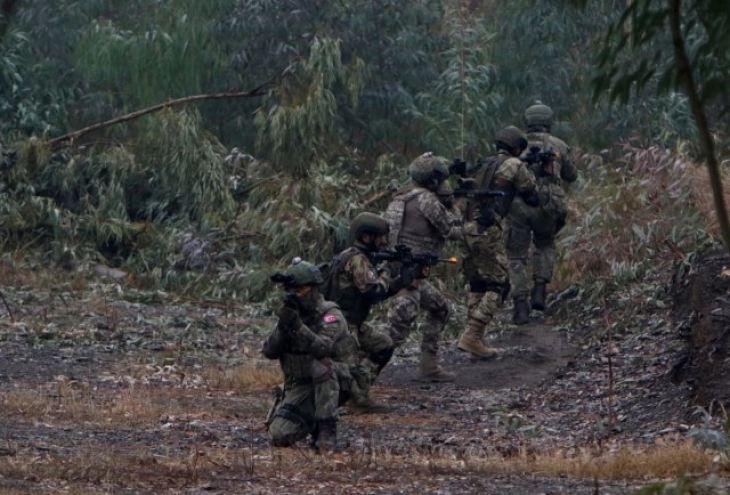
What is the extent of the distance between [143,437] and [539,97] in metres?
13.7

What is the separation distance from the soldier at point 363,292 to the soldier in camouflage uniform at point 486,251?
2318 mm

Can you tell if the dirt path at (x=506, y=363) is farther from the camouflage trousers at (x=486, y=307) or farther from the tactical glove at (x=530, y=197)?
the tactical glove at (x=530, y=197)

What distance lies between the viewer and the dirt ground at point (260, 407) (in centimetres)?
812

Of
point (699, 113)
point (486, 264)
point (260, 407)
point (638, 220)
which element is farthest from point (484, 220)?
point (699, 113)

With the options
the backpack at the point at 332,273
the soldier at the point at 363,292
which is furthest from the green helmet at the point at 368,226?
the backpack at the point at 332,273

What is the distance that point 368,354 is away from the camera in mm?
11500

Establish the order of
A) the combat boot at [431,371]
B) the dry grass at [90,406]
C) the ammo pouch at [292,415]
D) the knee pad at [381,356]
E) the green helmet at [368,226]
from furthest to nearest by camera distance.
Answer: the combat boot at [431,371] < the knee pad at [381,356] < the green helmet at [368,226] < the dry grass at [90,406] < the ammo pouch at [292,415]

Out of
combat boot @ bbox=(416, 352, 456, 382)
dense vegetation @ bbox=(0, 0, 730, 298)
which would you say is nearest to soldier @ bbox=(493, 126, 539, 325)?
combat boot @ bbox=(416, 352, 456, 382)

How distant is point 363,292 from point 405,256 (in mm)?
847

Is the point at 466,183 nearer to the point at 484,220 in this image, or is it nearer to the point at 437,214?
the point at 484,220

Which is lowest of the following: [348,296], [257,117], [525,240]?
[348,296]

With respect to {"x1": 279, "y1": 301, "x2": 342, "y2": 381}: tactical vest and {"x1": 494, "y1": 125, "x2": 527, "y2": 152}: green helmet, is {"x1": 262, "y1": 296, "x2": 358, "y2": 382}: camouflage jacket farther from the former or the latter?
{"x1": 494, "y1": 125, "x2": 527, "y2": 152}: green helmet

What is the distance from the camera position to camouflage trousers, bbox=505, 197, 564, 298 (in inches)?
597

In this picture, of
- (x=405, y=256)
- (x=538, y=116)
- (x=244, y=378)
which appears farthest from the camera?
(x=538, y=116)
